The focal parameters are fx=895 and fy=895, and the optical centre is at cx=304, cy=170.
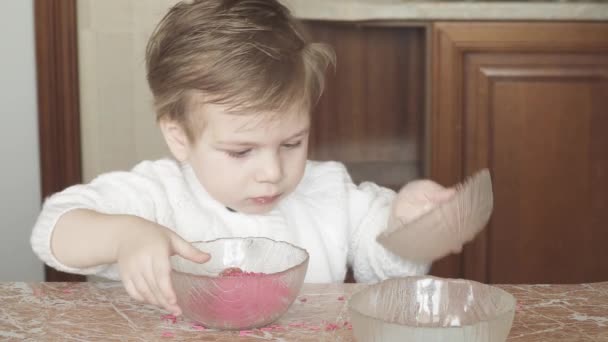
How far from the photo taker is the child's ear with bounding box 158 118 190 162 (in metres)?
→ 1.45

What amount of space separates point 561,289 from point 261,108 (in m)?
0.49

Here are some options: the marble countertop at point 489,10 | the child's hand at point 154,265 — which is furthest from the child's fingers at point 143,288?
the marble countertop at point 489,10

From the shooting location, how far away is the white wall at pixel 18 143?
2.56m

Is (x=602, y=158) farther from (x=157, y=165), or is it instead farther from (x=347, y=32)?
(x=157, y=165)

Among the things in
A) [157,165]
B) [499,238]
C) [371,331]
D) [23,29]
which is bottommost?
[499,238]

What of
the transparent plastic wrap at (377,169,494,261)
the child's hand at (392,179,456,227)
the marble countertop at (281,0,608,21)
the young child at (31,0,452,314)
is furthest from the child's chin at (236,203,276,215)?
the marble countertop at (281,0,608,21)

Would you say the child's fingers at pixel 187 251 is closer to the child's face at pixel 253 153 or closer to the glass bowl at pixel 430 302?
the glass bowl at pixel 430 302

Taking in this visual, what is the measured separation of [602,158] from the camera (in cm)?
245

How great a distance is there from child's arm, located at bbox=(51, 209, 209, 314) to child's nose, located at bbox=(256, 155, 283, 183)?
25 cm

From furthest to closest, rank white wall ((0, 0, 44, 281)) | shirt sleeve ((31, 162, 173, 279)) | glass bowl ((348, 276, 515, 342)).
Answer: white wall ((0, 0, 44, 281)) → shirt sleeve ((31, 162, 173, 279)) → glass bowl ((348, 276, 515, 342))

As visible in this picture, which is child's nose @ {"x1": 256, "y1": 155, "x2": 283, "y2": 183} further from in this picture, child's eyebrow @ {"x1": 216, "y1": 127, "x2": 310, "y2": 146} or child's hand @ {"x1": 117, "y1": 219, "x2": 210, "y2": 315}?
child's hand @ {"x1": 117, "y1": 219, "x2": 210, "y2": 315}

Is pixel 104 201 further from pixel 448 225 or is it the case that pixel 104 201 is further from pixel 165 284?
pixel 448 225

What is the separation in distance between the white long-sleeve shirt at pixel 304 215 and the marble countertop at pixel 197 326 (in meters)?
0.33

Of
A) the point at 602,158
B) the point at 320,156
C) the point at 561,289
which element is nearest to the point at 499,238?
the point at 602,158
